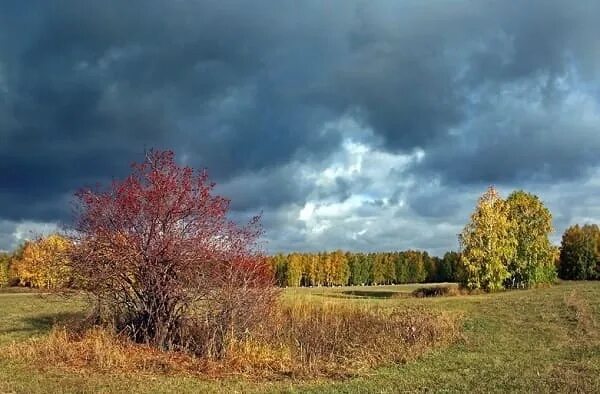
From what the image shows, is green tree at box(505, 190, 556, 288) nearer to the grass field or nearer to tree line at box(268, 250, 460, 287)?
the grass field

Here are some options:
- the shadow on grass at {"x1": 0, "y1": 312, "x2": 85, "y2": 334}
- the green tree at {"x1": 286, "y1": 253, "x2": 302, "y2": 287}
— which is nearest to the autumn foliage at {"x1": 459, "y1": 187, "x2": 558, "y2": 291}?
the shadow on grass at {"x1": 0, "y1": 312, "x2": 85, "y2": 334}

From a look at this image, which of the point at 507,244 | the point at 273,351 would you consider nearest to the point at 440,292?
the point at 507,244

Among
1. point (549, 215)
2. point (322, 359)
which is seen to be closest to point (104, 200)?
point (322, 359)

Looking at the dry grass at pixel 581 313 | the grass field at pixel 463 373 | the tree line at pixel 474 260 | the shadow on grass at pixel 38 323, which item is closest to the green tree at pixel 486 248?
the tree line at pixel 474 260

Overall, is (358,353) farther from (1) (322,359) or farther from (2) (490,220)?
(2) (490,220)

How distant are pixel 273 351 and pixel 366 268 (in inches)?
4957

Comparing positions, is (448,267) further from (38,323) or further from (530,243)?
(38,323)

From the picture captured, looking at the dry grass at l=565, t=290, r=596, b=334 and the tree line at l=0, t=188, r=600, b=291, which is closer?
the dry grass at l=565, t=290, r=596, b=334

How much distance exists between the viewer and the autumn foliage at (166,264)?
1761 centimetres

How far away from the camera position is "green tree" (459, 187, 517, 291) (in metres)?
52.3

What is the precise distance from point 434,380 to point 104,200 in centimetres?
1117

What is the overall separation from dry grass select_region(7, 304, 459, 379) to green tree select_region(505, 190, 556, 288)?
1515 inches

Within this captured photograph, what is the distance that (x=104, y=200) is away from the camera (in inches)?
707

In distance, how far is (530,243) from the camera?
58.8m
